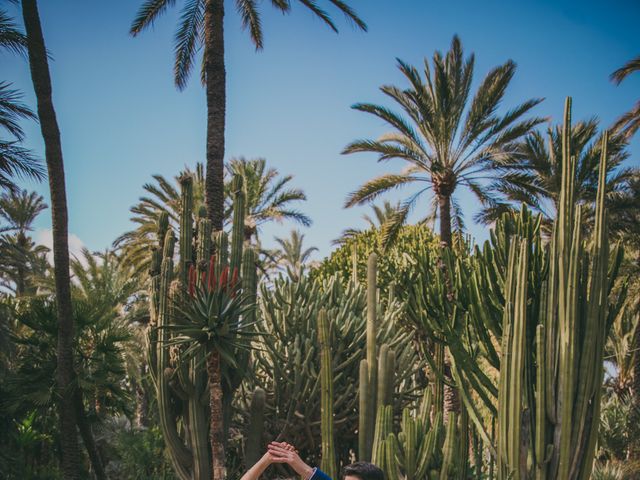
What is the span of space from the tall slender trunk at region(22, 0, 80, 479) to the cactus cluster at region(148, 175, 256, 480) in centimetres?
359

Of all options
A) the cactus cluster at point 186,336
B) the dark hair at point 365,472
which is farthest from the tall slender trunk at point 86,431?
the dark hair at point 365,472

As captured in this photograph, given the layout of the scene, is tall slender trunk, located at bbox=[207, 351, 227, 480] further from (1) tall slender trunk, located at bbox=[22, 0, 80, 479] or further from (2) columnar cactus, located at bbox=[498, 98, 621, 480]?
(1) tall slender trunk, located at bbox=[22, 0, 80, 479]

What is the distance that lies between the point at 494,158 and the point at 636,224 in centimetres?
533

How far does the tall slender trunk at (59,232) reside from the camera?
12.6 metres

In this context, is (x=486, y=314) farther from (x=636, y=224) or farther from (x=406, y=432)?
(x=636, y=224)

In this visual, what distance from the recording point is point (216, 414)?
29.2ft

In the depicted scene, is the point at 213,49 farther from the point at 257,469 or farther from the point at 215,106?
the point at 257,469

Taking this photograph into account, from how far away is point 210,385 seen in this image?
9000mm

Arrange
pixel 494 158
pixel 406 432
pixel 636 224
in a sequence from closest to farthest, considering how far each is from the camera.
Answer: pixel 406 432 < pixel 494 158 < pixel 636 224

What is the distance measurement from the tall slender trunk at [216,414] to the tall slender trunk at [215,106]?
9.53 ft

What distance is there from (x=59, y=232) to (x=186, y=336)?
562 cm

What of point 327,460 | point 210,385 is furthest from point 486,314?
point 210,385

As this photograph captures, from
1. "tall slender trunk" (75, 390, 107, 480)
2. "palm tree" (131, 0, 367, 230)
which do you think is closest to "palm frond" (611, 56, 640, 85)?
"palm tree" (131, 0, 367, 230)

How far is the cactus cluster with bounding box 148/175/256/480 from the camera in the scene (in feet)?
30.3
